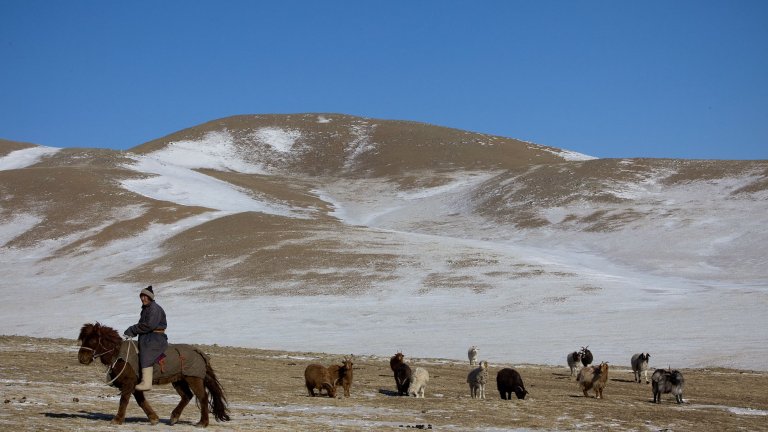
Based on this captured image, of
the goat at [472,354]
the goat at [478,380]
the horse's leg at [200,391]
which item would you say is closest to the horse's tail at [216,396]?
the horse's leg at [200,391]

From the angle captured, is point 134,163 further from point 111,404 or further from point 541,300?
point 111,404

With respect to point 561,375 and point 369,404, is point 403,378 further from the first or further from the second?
point 561,375

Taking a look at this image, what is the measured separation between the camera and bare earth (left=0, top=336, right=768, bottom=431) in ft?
52.0

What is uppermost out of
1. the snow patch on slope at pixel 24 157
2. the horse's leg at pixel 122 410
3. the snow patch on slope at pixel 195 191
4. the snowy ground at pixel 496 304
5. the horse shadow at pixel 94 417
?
the snow patch on slope at pixel 24 157

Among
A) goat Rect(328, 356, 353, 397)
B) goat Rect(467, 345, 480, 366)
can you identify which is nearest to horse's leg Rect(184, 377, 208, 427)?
goat Rect(328, 356, 353, 397)

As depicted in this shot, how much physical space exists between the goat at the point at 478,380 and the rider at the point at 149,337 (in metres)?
9.84

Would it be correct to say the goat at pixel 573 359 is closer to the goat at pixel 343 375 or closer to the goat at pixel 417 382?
the goat at pixel 417 382

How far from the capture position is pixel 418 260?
68.0 meters

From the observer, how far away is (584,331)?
43.4m

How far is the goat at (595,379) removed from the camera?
75.9ft

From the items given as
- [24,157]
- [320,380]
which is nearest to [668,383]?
[320,380]

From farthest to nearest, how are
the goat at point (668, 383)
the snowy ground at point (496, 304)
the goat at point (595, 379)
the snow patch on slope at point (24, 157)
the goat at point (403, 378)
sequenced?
the snow patch on slope at point (24, 157), the snowy ground at point (496, 304), the goat at point (595, 379), the goat at point (403, 378), the goat at point (668, 383)

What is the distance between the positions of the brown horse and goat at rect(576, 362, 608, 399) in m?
11.8

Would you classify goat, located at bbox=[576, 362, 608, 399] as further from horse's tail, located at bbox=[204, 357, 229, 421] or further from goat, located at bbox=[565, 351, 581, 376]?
horse's tail, located at bbox=[204, 357, 229, 421]
